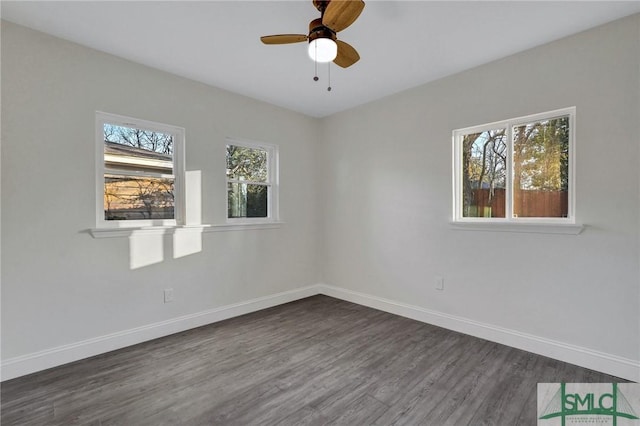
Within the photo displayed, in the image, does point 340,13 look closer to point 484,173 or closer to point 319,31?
point 319,31

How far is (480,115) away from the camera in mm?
3027

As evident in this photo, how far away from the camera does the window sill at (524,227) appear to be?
2.49 meters

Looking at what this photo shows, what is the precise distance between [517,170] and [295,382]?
270 centimetres

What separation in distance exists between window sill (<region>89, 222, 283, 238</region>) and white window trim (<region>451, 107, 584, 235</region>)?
2258mm

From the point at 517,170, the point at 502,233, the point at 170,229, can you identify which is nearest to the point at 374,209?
the point at 502,233

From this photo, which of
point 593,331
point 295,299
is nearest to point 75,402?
point 295,299

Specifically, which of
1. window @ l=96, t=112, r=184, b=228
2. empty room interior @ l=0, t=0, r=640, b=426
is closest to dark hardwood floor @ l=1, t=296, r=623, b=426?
empty room interior @ l=0, t=0, r=640, b=426

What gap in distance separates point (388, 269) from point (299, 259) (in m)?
1.29

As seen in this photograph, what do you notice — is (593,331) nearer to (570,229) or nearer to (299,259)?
(570,229)

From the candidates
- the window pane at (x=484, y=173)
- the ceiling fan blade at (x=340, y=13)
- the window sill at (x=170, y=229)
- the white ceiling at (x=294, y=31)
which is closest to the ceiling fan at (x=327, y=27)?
the ceiling fan blade at (x=340, y=13)

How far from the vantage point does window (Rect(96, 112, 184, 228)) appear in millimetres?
2773

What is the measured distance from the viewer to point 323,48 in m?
1.87

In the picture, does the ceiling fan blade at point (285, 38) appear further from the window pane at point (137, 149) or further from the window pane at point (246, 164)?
the window pane at point (246, 164)

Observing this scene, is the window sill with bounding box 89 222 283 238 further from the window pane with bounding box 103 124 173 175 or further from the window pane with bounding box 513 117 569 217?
the window pane with bounding box 513 117 569 217
